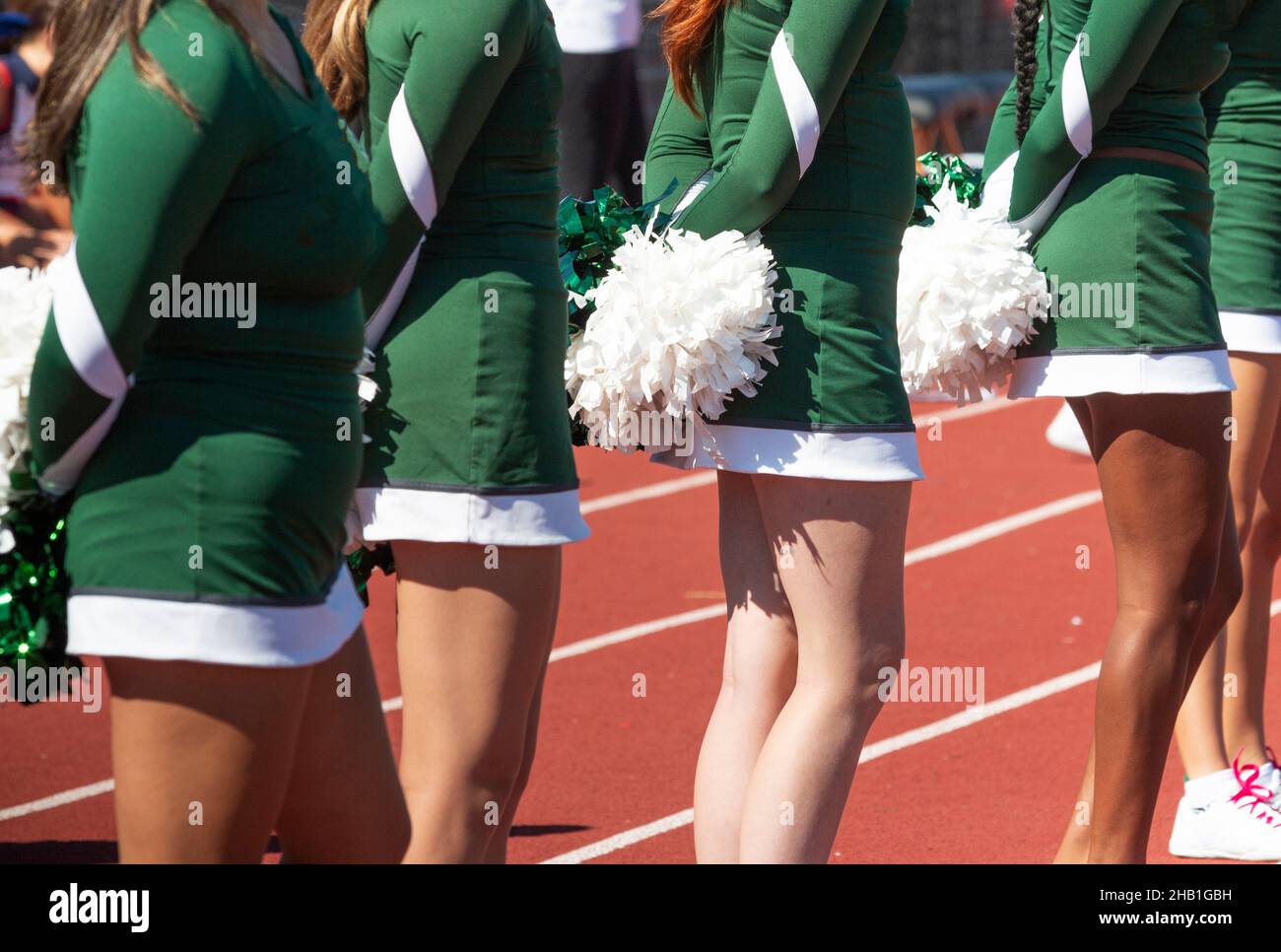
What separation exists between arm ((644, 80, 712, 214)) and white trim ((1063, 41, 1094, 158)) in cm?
63

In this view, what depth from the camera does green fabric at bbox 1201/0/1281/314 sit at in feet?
12.6

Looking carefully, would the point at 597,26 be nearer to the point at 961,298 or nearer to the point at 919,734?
the point at 919,734

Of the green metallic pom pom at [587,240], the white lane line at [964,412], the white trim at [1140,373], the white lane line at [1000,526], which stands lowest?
the white lane line at [1000,526]

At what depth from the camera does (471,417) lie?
2564mm

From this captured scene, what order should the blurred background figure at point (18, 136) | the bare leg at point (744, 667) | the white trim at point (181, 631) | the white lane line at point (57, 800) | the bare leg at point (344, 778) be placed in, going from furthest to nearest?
the blurred background figure at point (18, 136), the white lane line at point (57, 800), the bare leg at point (744, 667), the bare leg at point (344, 778), the white trim at point (181, 631)

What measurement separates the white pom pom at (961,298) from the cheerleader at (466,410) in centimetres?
77

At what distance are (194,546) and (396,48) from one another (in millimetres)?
917

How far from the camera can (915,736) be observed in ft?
16.5

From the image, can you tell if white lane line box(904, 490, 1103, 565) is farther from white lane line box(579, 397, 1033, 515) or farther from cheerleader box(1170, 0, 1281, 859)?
cheerleader box(1170, 0, 1281, 859)

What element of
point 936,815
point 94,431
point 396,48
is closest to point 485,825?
point 94,431

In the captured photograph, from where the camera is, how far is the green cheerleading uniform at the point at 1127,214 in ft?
10.4

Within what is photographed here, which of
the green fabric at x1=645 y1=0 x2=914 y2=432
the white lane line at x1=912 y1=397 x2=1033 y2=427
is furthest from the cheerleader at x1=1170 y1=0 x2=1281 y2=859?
the white lane line at x1=912 y1=397 x2=1033 y2=427

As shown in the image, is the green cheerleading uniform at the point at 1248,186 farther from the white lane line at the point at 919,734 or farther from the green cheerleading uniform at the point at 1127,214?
the white lane line at the point at 919,734

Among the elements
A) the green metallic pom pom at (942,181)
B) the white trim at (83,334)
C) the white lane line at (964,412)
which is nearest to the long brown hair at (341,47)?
the white trim at (83,334)
